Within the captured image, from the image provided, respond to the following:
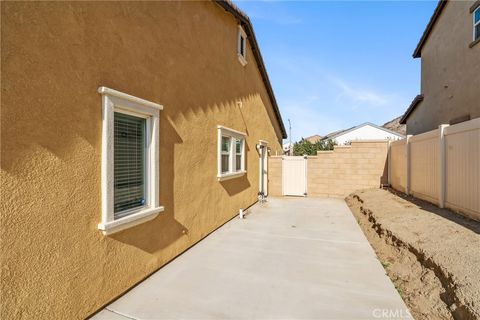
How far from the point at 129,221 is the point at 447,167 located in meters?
7.65

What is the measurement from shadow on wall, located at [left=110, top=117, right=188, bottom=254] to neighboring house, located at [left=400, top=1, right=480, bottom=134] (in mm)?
10474

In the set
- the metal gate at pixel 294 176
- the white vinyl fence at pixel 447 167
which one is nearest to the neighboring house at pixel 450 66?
the white vinyl fence at pixel 447 167

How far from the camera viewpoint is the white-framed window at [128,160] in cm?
357

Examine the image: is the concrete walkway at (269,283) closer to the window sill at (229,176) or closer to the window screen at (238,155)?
the window sill at (229,176)

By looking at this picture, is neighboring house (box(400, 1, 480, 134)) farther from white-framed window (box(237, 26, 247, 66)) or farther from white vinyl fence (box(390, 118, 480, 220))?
white-framed window (box(237, 26, 247, 66))

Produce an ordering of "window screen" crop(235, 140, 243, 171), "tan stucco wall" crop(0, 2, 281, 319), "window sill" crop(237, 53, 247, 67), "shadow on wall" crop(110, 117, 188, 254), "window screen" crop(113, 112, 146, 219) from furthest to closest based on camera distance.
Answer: "window screen" crop(235, 140, 243, 171) < "window sill" crop(237, 53, 247, 67) < "shadow on wall" crop(110, 117, 188, 254) < "window screen" crop(113, 112, 146, 219) < "tan stucco wall" crop(0, 2, 281, 319)

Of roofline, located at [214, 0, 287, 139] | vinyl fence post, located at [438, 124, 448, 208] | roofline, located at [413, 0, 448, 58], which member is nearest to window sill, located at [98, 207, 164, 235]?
roofline, located at [214, 0, 287, 139]

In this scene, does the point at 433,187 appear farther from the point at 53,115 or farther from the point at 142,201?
the point at 53,115

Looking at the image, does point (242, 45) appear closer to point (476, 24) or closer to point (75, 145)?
point (476, 24)

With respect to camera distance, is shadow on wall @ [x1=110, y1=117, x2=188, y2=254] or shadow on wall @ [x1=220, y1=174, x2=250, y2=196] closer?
shadow on wall @ [x1=110, y1=117, x2=188, y2=254]

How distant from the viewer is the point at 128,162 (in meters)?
Result: 4.19

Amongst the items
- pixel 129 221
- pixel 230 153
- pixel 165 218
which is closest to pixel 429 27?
pixel 230 153

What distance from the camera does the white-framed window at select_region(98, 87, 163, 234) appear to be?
11.7 ft

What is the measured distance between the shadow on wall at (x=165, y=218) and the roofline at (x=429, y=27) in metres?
13.5
